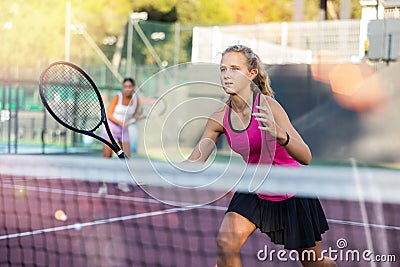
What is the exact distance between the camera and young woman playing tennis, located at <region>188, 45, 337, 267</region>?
124 inches

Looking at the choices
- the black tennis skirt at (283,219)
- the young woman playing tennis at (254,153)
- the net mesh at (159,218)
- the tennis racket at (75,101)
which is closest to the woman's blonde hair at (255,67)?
the young woman playing tennis at (254,153)

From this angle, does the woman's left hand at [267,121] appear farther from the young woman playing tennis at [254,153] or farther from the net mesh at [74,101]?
the net mesh at [74,101]

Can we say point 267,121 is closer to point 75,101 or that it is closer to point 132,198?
point 75,101

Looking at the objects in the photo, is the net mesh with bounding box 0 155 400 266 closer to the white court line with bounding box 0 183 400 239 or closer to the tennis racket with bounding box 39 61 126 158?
the white court line with bounding box 0 183 400 239

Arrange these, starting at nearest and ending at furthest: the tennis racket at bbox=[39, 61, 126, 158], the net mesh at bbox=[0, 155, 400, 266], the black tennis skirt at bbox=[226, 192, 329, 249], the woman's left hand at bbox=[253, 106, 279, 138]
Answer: the woman's left hand at bbox=[253, 106, 279, 138] < the black tennis skirt at bbox=[226, 192, 329, 249] < the tennis racket at bbox=[39, 61, 126, 158] < the net mesh at bbox=[0, 155, 400, 266]

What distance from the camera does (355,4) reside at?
1571 centimetres

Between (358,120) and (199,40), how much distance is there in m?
4.10

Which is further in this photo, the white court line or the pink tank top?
the white court line

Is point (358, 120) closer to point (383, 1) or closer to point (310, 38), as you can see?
point (310, 38)

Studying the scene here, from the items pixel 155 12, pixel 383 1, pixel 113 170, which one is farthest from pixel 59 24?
pixel 113 170

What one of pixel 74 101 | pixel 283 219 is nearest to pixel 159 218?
pixel 74 101

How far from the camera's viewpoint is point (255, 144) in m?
3.29

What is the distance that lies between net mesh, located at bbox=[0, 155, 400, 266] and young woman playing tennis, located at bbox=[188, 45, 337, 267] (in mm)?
131

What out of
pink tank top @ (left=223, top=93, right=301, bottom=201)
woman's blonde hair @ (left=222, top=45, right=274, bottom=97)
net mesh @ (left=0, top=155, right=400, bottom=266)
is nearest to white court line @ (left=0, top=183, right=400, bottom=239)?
net mesh @ (left=0, top=155, right=400, bottom=266)
